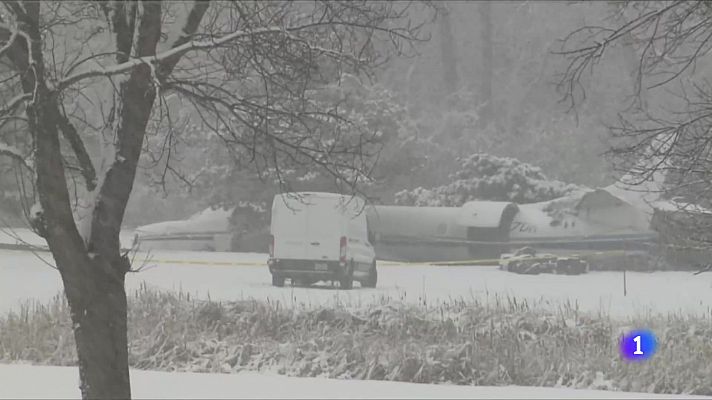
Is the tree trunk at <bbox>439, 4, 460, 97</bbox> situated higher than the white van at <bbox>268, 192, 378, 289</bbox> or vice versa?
the tree trunk at <bbox>439, 4, 460, 97</bbox>

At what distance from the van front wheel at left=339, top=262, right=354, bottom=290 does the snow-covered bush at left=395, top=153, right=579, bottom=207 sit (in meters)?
5.16

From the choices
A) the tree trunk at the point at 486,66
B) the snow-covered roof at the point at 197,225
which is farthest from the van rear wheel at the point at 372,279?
the tree trunk at the point at 486,66

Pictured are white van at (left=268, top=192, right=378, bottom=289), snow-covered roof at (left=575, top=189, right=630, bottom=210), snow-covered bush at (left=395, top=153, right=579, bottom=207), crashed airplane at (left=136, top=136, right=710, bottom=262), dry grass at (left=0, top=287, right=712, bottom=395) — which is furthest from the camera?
snow-covered bush at (left=395, top=153, right=579, bottom=207)

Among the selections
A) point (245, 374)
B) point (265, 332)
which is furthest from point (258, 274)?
point (245, 374)

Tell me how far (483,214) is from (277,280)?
5.52 metres

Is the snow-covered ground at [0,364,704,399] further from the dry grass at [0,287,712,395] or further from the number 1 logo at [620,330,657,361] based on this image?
the number 1 logo at [620,330,657,361]

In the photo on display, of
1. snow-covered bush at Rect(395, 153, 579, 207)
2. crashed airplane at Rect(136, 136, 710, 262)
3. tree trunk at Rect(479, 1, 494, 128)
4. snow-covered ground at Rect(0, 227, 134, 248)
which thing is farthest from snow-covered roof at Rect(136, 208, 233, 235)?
tree trunk at Rect(479, 1, 494, 128)

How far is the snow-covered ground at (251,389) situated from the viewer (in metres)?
9.93

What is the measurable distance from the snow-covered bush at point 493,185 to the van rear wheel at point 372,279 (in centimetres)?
447

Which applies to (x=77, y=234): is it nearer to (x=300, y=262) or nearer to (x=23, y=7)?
(x=23, y=7)

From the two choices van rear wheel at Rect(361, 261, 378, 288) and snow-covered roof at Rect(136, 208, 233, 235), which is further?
snow-covered roof at Rect(136, 208, 233, 235)

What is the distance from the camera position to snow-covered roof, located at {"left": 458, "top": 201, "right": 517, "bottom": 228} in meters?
19.1

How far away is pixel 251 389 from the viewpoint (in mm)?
10359

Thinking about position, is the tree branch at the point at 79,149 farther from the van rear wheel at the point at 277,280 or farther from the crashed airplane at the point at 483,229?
the crashed airplane at the point at 483,229
